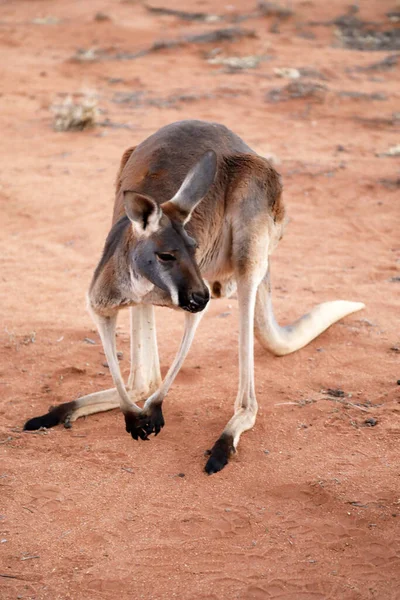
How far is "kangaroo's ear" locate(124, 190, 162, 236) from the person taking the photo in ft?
10.1

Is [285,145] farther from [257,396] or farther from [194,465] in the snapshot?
[194,465]

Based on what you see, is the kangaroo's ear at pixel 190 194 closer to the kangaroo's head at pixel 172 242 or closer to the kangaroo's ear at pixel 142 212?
the kangaroo's head at pixel 172 242

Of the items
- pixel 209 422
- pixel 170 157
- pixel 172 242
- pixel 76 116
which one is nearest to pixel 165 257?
pixel 172 242

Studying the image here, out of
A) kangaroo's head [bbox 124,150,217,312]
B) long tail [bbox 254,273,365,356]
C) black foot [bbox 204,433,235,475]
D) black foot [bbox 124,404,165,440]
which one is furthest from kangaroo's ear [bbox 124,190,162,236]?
long tail [bbox 254,273,365,356]

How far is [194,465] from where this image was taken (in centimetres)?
351

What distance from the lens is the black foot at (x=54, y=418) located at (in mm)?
3781

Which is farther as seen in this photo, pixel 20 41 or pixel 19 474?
pixel 20 41

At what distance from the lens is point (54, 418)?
3.82m

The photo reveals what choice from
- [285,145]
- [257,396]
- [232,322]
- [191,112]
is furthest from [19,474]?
[191,112]

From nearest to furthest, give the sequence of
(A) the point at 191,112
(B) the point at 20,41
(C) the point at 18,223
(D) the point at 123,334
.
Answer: (D) the point at 123,334, (C) the point at 18,223, (A) the point at 191,112, (B) the point at 20,41

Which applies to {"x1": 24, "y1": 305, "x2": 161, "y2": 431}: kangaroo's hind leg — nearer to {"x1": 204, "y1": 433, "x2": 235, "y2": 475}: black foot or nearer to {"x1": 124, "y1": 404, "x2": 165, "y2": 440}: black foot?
{"x1": 124, "y1": 404, "x2": 165, "y2": 440}: black foot

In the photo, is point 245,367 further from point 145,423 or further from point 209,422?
point 145,423

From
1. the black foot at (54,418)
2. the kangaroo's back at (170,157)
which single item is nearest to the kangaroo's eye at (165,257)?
the kangaroo's back at (170,157)

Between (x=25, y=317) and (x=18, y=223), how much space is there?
2252 millimetres
